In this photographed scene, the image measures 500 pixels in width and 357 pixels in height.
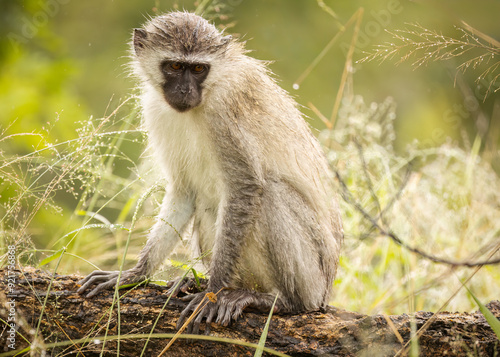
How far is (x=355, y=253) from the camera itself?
5.43 m

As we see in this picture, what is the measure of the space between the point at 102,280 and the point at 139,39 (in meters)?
1.83

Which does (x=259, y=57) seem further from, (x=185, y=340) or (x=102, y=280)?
(x=185, y=340)

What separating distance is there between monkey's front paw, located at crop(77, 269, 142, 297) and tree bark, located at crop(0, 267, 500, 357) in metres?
0.07

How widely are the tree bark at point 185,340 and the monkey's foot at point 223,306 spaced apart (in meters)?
0.06

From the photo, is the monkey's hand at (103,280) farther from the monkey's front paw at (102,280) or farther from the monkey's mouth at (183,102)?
the monkey's mouth at (183,102)

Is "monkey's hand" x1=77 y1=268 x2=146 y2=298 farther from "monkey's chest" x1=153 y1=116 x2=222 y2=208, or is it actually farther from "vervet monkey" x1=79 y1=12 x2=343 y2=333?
"monkey's chest" x1=153 y1=116 x2=222 y2=208

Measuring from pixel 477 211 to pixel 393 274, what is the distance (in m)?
1.14

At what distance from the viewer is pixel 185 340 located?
3199 mm

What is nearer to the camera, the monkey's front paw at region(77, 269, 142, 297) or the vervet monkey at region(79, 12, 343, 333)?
the monkey's front paw at region(77, 269, 142, 297)

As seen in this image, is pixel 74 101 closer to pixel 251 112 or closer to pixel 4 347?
pixel 251 112

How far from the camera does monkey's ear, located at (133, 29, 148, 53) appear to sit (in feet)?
13.6

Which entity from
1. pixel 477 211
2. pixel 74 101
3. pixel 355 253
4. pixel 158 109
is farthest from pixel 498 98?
pixel 158 109

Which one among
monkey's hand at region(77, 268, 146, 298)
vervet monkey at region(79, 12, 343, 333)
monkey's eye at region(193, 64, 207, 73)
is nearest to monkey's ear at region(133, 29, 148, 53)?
vervet monkey at region(79, 12, 343, 333)

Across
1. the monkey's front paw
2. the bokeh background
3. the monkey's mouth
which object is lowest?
the monkey's front paw
